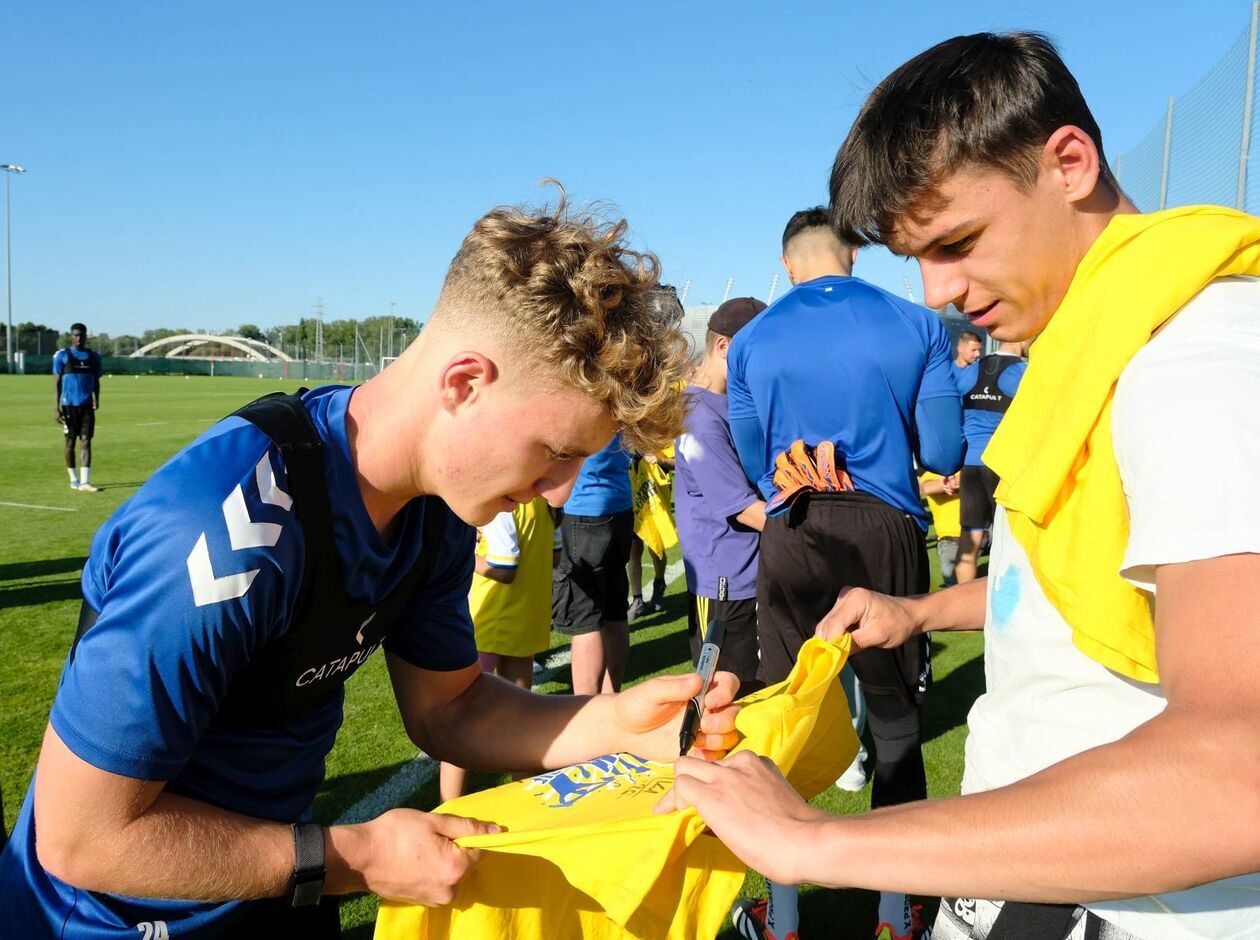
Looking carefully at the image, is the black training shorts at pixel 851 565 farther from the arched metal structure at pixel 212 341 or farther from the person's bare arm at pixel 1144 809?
the arched metal structure at pixel 212 341

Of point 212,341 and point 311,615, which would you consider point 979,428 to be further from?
point 212,341

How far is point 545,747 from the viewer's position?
2.15 meters

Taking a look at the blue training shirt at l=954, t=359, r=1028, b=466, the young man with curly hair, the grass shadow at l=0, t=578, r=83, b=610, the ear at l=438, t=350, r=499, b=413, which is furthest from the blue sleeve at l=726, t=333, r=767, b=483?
the grass shadow at l=0, t=578, r=83, b=610

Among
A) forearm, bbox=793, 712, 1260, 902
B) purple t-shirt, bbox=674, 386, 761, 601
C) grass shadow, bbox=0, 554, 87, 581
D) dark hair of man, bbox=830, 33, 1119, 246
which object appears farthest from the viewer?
grass shadow, bbox=0, 554, 87, 581

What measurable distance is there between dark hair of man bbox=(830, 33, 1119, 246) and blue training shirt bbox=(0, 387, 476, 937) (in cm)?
114

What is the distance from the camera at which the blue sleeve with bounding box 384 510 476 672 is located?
2074 millimetres

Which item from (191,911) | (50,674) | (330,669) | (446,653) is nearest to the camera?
(191,911)

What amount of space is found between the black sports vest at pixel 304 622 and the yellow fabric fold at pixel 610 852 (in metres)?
0.38

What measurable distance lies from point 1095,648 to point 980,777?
1.79 ft

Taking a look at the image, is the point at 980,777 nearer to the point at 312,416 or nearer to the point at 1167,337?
the point at 1167,337

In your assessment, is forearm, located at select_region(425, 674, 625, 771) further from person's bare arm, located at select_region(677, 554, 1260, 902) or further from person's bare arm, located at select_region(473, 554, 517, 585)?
person's bare arm, located at select_region(473, 554, 517, 585)

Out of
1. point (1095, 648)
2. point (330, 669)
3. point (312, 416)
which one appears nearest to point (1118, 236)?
point (1095, 648)

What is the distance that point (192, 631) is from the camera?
4.39ft

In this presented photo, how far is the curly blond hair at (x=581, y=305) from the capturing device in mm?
1691
